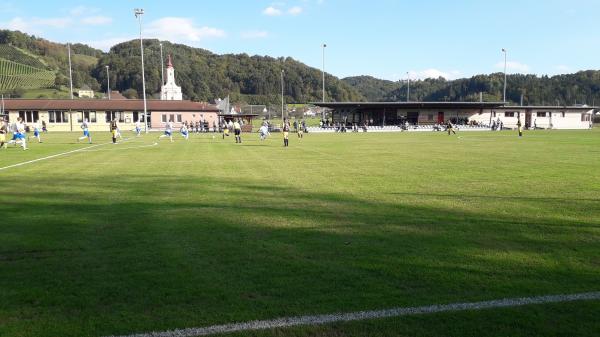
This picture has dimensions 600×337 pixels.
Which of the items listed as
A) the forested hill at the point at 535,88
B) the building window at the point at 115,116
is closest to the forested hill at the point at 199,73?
the forested hill at the point at 535,88

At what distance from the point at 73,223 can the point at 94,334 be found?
463 centimetres

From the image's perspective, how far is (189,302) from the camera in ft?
15.2

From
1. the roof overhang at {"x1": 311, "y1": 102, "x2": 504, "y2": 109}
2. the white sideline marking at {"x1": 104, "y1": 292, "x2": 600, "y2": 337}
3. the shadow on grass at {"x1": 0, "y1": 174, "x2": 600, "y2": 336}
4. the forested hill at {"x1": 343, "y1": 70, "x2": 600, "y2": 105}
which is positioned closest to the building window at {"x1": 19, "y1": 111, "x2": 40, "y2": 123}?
the roof overhang at {"x1": 311, "y1": 102, "x2": 504, "y2": 109}

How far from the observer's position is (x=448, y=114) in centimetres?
7400

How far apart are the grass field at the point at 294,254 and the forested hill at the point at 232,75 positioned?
139m

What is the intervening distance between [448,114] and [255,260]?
7296 centimetres

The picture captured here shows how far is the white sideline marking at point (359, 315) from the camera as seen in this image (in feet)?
13.1

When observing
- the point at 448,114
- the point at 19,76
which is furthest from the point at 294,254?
the point at 448,114

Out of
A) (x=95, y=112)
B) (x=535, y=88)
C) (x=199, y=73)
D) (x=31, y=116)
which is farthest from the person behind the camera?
(x=199, y=73)

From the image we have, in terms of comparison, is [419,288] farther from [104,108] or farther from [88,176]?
[104,108]

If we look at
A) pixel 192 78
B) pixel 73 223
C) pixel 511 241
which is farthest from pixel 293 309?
pixel 192 78

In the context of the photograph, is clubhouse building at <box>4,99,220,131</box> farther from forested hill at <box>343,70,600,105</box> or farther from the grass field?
forested hill at <box>343,70,600,105</box>

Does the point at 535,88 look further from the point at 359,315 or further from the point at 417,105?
the point at 359,315

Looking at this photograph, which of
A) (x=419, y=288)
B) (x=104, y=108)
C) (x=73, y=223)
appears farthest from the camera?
(x=104, y=108)
